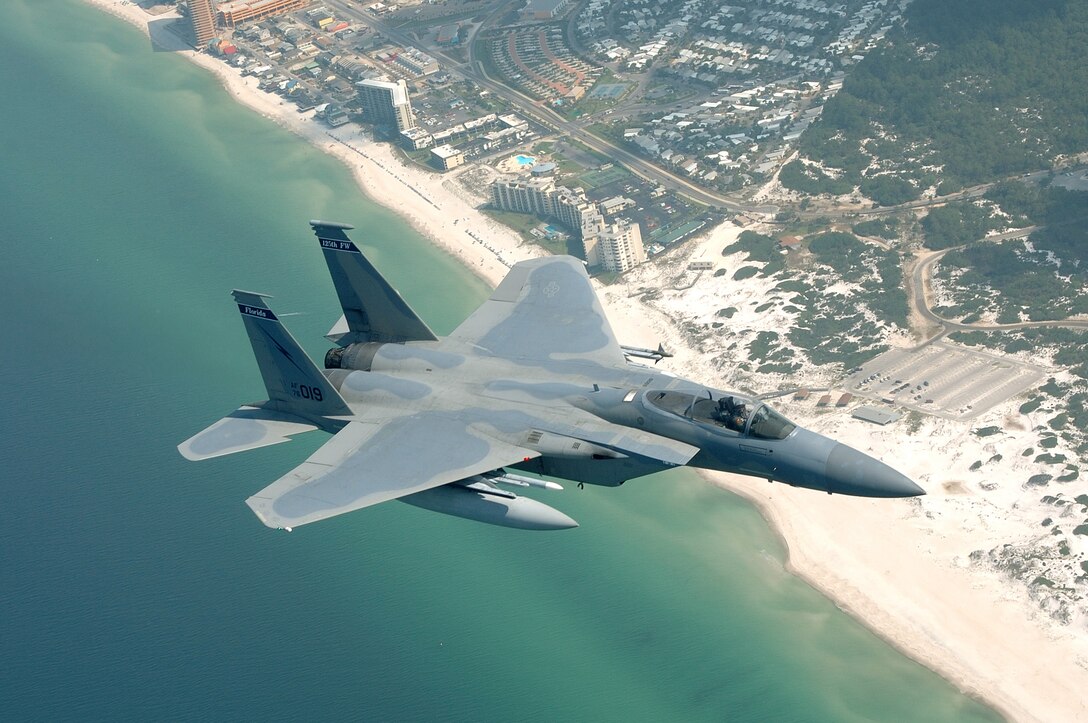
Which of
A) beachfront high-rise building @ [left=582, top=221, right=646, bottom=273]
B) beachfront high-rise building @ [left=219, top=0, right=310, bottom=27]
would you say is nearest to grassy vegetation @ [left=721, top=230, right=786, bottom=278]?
beachfront high-rise building @ [left=582, top=221, right=646, bottom=273]

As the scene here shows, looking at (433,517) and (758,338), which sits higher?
(758,338)

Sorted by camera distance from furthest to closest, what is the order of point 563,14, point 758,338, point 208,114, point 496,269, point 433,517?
point 563,14
point 208,114
point 496,269
point 758,338
point 433,517

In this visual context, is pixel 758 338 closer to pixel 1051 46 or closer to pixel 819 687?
pixel 819 687

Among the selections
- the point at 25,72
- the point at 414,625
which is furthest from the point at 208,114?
the point at 414,625

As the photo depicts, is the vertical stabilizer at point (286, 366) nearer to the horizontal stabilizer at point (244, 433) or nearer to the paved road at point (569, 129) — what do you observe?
the horizontal stabilizer at point (244, 433)

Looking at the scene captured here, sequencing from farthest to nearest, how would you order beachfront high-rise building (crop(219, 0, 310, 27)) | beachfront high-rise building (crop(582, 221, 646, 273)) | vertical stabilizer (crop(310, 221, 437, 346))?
1. beachfront high-rise building (crop(219, 0, 310, 27))
2. beachfront high-rise building (crop(582, 221, 646, 273))
3. vertical stabilizer (crop(310, 221, 437, 346))

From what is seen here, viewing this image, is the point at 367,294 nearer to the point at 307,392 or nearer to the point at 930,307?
the point at 307,392

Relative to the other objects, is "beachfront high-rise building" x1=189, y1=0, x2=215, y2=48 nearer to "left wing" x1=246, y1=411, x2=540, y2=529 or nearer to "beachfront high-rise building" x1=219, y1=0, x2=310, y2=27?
"beachfront high-rise building" x1=219, y1=0, x2=310, y2=27

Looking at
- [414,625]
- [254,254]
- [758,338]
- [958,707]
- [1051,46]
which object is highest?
[1051,46]
